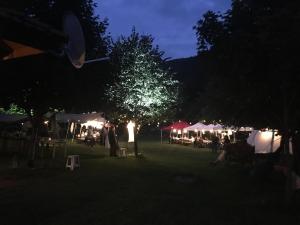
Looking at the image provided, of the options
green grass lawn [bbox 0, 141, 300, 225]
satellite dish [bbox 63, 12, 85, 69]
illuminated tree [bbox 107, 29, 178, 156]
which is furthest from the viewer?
illuminated tree [bbox 107, 29, 178, 156]

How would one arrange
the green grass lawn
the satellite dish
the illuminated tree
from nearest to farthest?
1. the satellite dish
2. the green grass lawn
3. the illuminated tree

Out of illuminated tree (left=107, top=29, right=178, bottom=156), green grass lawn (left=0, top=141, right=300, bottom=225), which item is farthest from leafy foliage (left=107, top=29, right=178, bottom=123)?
green grass lawn (left=0, top=141, right=300, bottom=225)

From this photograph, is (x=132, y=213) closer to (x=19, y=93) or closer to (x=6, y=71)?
(x=6, y=71)

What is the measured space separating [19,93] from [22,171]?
6083 mm

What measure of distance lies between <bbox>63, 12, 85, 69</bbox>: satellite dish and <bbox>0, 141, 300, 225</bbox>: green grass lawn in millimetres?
4743

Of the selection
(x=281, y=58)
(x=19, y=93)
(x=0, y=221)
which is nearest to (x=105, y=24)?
(x=19, y=93)

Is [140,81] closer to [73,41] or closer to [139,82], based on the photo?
[139,82]

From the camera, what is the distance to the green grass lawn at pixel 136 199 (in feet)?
31.8

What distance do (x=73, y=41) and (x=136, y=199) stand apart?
24.9 feet

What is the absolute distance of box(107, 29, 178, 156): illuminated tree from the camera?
2884 centimetres

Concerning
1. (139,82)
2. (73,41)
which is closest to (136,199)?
(73,41)

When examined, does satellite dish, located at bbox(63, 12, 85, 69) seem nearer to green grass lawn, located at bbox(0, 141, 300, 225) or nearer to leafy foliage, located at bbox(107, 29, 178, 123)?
green grass lawn, located at bbox(0, 141, 300, 225)

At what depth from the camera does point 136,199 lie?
39.9 feet

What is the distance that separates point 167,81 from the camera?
3012 cm
